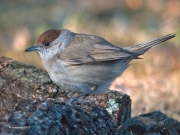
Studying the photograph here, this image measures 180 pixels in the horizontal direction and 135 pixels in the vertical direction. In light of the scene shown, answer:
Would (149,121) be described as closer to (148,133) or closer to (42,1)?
(148,133)

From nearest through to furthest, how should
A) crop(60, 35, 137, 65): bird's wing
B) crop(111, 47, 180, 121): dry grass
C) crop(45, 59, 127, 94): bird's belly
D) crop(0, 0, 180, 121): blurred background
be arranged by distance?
1. crop(45, 59, 127, 94): bird's belly
2. crop(60, 35, 137, 65): bird's wing
3. crop(111, 47, 180, 121): dry grass
4. crop(0, 0, 180, 121): blurred background

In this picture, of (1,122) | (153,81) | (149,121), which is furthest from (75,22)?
(1,122)

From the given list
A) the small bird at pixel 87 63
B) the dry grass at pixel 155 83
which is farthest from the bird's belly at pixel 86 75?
the dry grass at pixel 155 83

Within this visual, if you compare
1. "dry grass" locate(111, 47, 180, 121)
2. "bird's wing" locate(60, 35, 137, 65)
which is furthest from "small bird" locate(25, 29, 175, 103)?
"dry grass" locate(111, 47, 180, 121)

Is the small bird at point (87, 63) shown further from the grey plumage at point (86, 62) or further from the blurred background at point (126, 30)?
the blurred background at point (126, 30)

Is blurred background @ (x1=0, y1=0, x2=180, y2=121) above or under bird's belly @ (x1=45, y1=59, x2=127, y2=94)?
above

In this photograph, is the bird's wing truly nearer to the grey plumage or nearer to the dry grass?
the grey plumage

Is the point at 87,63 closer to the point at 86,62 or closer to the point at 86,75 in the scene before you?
the point at 86,62
